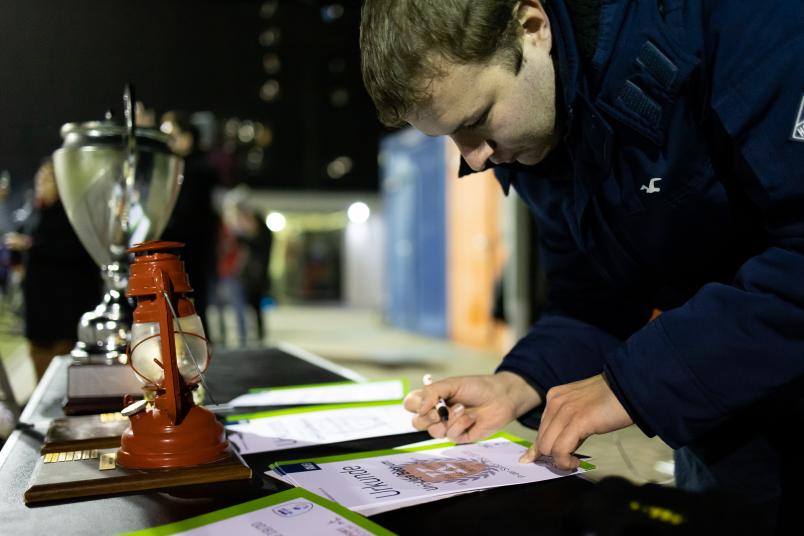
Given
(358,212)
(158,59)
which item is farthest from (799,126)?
(358,212)

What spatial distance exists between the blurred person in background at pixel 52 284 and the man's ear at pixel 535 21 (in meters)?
1.18

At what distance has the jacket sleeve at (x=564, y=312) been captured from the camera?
2.93 ft

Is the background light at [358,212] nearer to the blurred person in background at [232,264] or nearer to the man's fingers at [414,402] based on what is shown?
the blurred person in background at [232,264]

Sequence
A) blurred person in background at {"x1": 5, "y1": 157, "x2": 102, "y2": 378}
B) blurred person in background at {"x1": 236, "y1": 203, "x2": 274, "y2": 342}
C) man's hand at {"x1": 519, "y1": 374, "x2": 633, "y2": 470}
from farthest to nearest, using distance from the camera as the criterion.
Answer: blurred person in background at {"x1": 236, "y1": 203, "x2": 274, "y2": 342}
blurred person in background at {"x1": 5, "y1": 157, "x2": 102, "y2": 378}
man's hand at {"x1": 519, "y1": 374, "x2": 633, "y2": 470}

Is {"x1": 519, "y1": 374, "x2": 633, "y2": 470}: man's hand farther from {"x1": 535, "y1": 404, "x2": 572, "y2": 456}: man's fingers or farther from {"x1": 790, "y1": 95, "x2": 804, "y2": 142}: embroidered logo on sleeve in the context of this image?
{"x1": 790, "y1": 95, "x2": 804, "y2": 142}: embroidered logo on sleeve

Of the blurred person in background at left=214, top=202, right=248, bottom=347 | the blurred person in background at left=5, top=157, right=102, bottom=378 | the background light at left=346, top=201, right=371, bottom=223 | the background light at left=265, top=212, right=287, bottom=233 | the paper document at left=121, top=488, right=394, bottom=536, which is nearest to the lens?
the paper document at left=121, top=488, right=394, bottom=536

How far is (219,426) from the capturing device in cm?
71

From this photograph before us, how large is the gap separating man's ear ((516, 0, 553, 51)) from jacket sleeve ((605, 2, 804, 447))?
0.57 ft

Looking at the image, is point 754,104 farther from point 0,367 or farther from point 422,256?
point 422,256

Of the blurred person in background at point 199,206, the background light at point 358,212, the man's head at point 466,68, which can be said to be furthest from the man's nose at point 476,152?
the background light at point 358,212

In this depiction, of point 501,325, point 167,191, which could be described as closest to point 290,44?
point 167,191

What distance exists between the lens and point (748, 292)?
58 centimetres

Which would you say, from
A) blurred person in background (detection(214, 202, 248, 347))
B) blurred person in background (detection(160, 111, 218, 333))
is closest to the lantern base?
blurred person in background (detection(160, 111, 218, 333))

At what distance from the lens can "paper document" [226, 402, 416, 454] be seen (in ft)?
2.63
